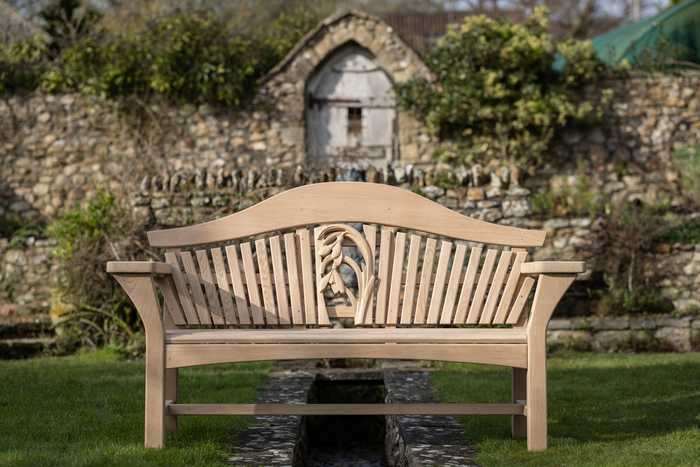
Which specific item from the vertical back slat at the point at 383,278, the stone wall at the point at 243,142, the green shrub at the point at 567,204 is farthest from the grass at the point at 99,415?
the stone wall at the point at 243,142

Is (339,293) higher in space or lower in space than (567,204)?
lower

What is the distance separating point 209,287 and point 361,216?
31.6 inches

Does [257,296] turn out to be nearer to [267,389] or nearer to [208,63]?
[267,389]

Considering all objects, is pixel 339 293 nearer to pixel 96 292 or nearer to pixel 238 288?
pixel 238 288

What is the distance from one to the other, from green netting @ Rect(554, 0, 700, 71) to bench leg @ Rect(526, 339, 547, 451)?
10.3 meters

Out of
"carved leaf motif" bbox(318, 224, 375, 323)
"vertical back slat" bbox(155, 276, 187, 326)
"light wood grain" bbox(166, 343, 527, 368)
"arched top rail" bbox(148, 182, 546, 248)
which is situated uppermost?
"arched top rail" bbox(148, 182, 546, 248)

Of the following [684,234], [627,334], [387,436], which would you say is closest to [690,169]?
[684,234]

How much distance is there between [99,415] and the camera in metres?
5.17

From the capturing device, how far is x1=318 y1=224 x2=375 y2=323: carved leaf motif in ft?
15.0

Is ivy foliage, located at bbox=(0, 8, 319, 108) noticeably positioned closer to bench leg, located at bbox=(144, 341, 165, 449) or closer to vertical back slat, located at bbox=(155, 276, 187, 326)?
vertical back slat, located at bbox=(155, 276, 187, 326)

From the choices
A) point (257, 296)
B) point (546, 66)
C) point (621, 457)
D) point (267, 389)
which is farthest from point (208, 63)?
point (621, 457)

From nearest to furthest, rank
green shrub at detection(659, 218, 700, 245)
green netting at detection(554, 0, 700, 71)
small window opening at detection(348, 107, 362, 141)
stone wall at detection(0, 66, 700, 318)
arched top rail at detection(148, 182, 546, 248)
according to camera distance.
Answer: arched top rail at detection(148, 182, 546, 248) → green shrub at detection(659, 218, 700, 245) → stone wall at detection(0, 66, 700, 318) → green netting at detection(554, 0, 700, 71) → small window opening at detection(348, 107, 362, 141)

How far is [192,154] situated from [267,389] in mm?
7965

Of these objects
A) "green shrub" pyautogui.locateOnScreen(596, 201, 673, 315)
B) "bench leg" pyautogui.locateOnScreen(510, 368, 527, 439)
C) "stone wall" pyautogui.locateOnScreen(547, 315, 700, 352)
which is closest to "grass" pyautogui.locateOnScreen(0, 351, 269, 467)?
"bench leg" pyautogui.locateOnScreen(510, 368, 527, 439)
